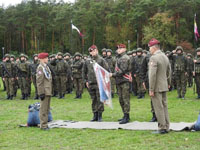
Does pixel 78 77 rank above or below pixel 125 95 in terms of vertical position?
above

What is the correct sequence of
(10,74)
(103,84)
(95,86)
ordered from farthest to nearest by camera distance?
(10,74)
(95,86)
(103,84)

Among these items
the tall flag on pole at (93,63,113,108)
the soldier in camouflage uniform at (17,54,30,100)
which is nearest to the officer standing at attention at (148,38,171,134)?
the tall flag on pole at (93,63,113,108)

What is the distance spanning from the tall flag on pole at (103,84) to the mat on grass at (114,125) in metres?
0.67

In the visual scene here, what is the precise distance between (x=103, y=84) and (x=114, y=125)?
1.32 meters

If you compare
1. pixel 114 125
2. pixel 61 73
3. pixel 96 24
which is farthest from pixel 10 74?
pixel 96 24

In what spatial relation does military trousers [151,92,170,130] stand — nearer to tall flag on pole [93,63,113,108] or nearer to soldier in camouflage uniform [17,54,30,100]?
tall flag on pole [93,63,113,108]

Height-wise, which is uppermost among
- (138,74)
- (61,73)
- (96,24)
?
(96,24)

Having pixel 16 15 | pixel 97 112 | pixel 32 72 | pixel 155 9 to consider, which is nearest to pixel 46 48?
pixel 16 15

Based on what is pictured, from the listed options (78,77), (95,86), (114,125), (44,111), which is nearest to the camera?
(44,111)

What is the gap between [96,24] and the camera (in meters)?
59.8

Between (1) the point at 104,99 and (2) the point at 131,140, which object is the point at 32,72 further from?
(2) the point at 131,140

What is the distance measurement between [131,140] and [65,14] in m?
54.0

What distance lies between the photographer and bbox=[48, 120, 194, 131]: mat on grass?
897 centimetres

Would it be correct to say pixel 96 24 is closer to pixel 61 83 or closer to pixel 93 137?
pixel 61 83
